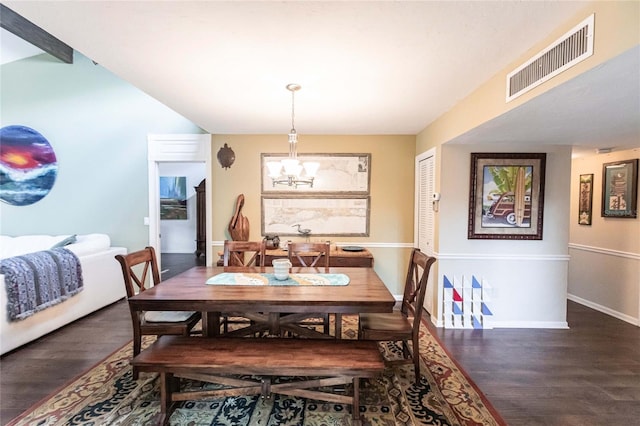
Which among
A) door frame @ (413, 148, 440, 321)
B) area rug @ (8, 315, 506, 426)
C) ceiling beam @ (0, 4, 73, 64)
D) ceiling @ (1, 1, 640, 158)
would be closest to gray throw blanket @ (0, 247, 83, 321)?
area rug @ (8, 315, 506, 426)

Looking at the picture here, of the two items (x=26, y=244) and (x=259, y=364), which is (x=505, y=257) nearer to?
(x=259, y=364)

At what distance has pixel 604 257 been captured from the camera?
3938 mm

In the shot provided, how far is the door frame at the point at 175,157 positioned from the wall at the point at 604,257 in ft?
17.8

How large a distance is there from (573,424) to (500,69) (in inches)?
95.7

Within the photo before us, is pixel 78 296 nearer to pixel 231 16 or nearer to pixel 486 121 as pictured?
pixel 231 16

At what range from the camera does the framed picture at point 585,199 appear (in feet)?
13.6

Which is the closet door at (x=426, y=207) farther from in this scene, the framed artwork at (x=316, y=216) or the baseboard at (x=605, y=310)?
the baseboard at (x=605, y=310)

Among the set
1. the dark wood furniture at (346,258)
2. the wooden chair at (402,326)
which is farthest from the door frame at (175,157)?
the wooden chair at (402,326)

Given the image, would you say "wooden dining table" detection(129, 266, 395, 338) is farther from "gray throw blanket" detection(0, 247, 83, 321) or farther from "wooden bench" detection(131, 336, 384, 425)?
"gray throw blanket" detection(0, 247, 83, 321)

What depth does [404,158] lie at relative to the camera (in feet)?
14.1

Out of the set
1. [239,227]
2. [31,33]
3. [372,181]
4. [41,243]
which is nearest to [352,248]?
[372,181]

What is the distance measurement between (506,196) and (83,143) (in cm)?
602

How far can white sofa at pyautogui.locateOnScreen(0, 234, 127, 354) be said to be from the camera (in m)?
2.70

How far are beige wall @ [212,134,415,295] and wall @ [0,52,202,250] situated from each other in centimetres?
133
